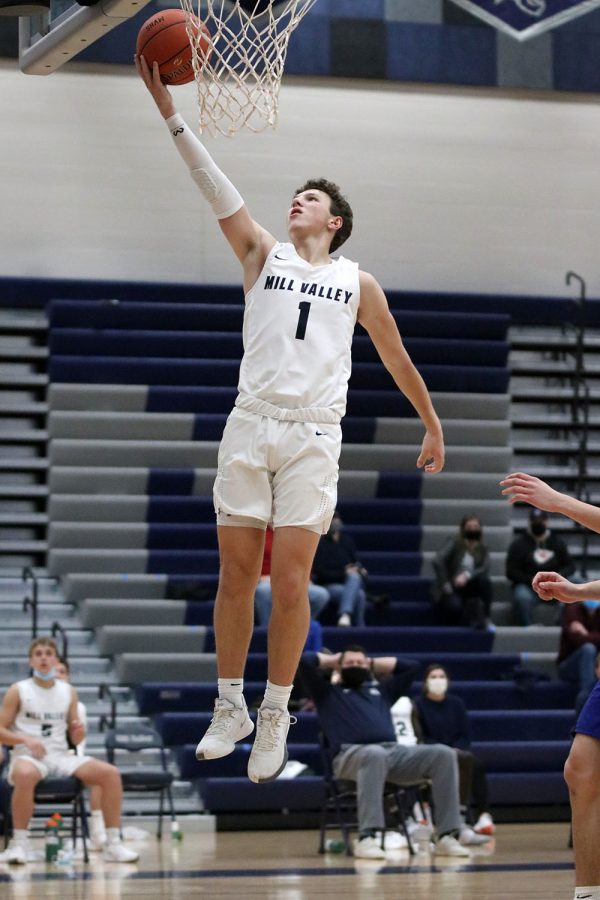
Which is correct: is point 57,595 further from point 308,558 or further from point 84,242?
point 308,558

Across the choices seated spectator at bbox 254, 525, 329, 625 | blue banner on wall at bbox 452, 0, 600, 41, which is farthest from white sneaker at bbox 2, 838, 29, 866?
blue banner on wall at bbox 452, 0, 600, 41

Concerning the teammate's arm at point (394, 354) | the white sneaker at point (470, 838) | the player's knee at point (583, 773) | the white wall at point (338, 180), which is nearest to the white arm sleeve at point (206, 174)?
the teammate's arm at point (394, 354)

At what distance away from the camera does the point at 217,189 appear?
5117 mm

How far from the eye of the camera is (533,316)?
15680 millimetres

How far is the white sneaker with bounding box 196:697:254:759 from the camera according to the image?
5000 millimetres

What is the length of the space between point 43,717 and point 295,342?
5808 mm

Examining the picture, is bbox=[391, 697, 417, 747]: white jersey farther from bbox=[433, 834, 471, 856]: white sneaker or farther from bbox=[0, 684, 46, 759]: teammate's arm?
bbox=[0, 684, 46, 759]: teammate's arm

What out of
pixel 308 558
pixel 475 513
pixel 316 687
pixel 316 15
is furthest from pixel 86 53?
pixel 308 558

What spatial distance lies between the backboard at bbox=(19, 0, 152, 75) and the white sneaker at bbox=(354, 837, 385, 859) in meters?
5.51

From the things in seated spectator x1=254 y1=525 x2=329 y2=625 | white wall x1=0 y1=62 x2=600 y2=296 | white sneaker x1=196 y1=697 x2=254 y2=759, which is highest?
white wall x1=0 y1=62 x2=600 y2=296

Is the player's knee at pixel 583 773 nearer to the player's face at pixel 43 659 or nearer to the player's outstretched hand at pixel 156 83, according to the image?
the player's outstretched hand at pixel 156 83

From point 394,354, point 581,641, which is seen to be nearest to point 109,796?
point 581,641

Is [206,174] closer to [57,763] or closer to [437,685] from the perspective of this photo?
[57,763]

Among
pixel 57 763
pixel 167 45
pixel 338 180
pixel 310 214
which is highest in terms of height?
pixel 338 180
